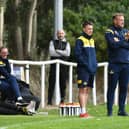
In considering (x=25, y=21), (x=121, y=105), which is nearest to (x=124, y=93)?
(x=121, y=105)

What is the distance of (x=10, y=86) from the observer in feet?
53.4

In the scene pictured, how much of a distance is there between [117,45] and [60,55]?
189 inches

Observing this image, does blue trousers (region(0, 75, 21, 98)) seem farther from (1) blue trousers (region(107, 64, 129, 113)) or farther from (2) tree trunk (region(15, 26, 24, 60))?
(2) tree trunk (region(15, 26, 24, 60))

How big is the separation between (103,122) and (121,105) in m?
1.77

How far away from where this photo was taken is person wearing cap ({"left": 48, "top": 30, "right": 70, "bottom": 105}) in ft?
58.4

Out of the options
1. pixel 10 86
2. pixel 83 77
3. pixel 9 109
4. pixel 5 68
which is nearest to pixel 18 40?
pixel 5 68

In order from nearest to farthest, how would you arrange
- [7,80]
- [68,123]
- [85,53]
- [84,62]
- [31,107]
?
[68,123] < [84,62] < [85,53] < [31,107] < [7,80]

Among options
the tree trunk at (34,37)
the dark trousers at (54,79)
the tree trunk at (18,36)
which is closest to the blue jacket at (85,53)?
the dark trousers at (54,79)

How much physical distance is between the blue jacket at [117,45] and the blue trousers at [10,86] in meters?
3.12

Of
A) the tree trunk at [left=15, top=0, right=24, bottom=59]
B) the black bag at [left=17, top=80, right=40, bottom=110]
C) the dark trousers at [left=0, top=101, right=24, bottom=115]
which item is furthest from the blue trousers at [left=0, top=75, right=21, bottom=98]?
the tree trunk at [left=15, top=0, right=24, bottom=59]

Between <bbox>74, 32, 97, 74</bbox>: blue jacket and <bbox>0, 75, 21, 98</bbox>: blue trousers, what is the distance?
2.58 meters

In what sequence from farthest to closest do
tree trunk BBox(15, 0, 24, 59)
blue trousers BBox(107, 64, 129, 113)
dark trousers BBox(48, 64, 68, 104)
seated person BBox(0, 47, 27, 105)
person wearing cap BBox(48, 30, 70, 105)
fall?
tree trunk BBox(15, 0, 24, 59), dark trousers BBox(48, 64, 68, 104), person wearing cap BBox(48, 30, 70, 105), seated person BBox(0, 47, 27, 105), blue trousers BBox(107, 64, 129, 113)

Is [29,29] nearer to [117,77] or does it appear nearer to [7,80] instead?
[7,80]

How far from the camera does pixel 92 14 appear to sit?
3047cm
